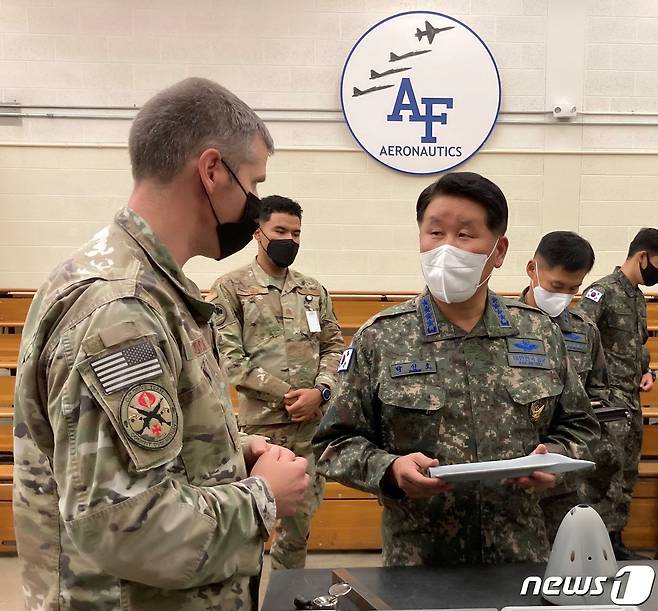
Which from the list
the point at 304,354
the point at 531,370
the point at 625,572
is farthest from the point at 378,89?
the point at 625,572

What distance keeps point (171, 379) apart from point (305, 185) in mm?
4525

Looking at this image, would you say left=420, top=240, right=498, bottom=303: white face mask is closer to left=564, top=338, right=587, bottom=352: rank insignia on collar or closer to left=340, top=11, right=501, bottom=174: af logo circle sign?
left=564, top=338, right=587, bottom=352: rank insignia on collar

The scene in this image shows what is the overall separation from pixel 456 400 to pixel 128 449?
0.95 m

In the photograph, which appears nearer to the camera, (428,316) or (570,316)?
(428,316)

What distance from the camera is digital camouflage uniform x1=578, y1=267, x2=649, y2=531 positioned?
151 inches

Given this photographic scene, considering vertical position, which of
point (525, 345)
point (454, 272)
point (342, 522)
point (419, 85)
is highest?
point (419, 85)

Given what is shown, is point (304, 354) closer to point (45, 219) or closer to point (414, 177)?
point (414, 177)

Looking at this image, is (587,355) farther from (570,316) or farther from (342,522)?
(342,522)

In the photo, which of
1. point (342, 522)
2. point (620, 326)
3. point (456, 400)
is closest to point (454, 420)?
point (456, 400)

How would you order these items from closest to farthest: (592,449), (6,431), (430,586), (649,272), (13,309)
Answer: (430,586), (592,449), (649,272), (6,431), (13,309)

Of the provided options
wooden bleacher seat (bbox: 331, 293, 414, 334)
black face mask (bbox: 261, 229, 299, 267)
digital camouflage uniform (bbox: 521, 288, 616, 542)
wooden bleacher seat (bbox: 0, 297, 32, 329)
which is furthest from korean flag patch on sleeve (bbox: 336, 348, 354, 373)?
wooden bleacher seat (bbox: 0, 297, 32, 329)

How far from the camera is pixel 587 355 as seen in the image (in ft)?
9.05

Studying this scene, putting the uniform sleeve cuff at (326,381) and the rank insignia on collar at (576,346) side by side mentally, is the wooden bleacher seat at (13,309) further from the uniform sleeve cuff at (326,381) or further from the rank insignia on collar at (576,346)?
the rank insignia on collar at (576,346)

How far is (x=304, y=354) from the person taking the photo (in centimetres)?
332
